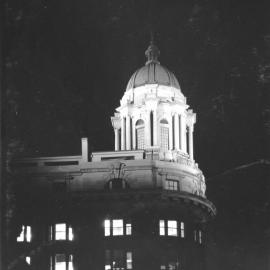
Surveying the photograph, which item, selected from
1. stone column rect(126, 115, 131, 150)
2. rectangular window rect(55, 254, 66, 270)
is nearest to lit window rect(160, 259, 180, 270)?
rectangular window rect(55, 254, 66, 270)

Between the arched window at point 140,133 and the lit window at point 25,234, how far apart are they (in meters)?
13.1

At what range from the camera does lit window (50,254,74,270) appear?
90.9 metres

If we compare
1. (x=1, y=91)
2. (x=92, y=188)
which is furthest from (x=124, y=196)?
(x=1, y=91)

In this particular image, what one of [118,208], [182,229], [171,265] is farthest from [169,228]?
[118,208]

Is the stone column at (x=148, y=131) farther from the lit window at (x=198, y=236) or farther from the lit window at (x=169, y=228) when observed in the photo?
the lit window at (x=198, y=236)

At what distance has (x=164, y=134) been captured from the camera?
3925 inches

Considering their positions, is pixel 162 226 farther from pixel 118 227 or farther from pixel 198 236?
pixel 198 236

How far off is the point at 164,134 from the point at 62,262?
51.1ft

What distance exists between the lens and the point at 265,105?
90188mm

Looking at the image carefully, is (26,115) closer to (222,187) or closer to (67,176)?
(67,176)

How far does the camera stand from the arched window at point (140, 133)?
99.3 meters

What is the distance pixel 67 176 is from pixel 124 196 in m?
5.26

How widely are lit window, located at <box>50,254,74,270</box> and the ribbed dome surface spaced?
1802 cm

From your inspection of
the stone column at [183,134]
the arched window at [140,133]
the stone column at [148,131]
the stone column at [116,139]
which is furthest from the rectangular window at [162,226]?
the stone column at [116,139]
